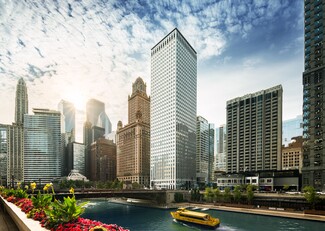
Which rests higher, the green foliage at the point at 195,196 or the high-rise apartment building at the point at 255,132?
the high-rise apartment building at the point at 255,132

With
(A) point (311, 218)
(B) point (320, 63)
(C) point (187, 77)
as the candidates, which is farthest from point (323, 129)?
(C) point (187, 77)

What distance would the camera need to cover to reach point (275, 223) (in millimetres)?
58094

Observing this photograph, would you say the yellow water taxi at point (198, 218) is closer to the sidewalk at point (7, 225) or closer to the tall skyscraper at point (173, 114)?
the sidewalk at point (7, 225)

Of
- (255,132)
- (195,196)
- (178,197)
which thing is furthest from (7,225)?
(255,132)

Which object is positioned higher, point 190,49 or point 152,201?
point 190,49

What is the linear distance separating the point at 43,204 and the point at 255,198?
86757 millimetres

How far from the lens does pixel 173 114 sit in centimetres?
16650

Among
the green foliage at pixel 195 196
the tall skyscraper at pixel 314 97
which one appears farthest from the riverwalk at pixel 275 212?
the tall skyscraper at pixel 314 97

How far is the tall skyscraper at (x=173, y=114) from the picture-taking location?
165 metres

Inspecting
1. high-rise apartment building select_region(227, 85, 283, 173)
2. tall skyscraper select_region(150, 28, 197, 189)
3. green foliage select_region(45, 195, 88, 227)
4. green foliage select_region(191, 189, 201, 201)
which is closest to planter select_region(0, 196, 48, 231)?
green foliage select_region(45, 195, 88, 227)

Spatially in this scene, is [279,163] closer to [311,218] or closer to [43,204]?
[311,218]

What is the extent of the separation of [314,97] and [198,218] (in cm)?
8869

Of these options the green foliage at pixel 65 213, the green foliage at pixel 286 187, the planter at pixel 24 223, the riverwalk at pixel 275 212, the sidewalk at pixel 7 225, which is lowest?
the green foliage at pixel 286 187

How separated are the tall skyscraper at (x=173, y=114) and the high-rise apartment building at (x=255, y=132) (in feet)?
116
